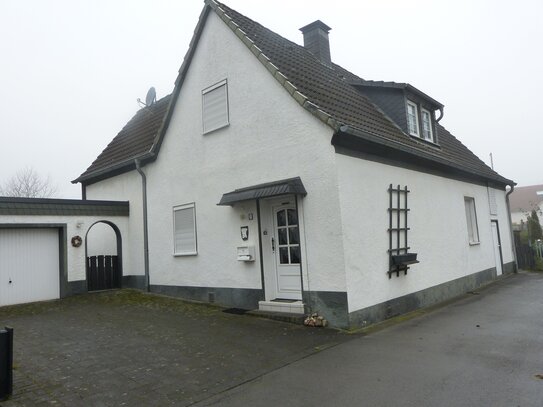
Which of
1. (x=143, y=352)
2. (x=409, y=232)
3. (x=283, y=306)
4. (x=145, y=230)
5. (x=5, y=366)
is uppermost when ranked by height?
(x=145, y=230)

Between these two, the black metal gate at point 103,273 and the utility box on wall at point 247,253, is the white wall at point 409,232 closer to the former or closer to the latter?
the utility box on wall at point 247,253

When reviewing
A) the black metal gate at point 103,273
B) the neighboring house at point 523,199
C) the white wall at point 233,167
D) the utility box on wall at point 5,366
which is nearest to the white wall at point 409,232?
the white wall at point 233,167

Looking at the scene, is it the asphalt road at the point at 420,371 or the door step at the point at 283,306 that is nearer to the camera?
the asphalt road at the point at 420,371

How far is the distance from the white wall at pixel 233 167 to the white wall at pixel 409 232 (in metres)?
0.42

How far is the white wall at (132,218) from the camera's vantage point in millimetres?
13346

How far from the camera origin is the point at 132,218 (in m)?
13.8

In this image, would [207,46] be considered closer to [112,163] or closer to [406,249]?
[112,163]

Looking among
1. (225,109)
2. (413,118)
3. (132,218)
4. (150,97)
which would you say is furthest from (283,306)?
(150,97)

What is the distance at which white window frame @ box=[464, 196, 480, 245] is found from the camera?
13742 millimetres

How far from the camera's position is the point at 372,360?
19.0 feet

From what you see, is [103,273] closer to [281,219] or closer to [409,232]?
[281,219]

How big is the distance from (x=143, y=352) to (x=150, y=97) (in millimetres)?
14443

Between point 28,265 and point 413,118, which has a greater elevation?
point 413,118

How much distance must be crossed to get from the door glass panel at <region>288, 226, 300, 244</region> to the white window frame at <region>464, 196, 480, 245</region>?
25.2ft
